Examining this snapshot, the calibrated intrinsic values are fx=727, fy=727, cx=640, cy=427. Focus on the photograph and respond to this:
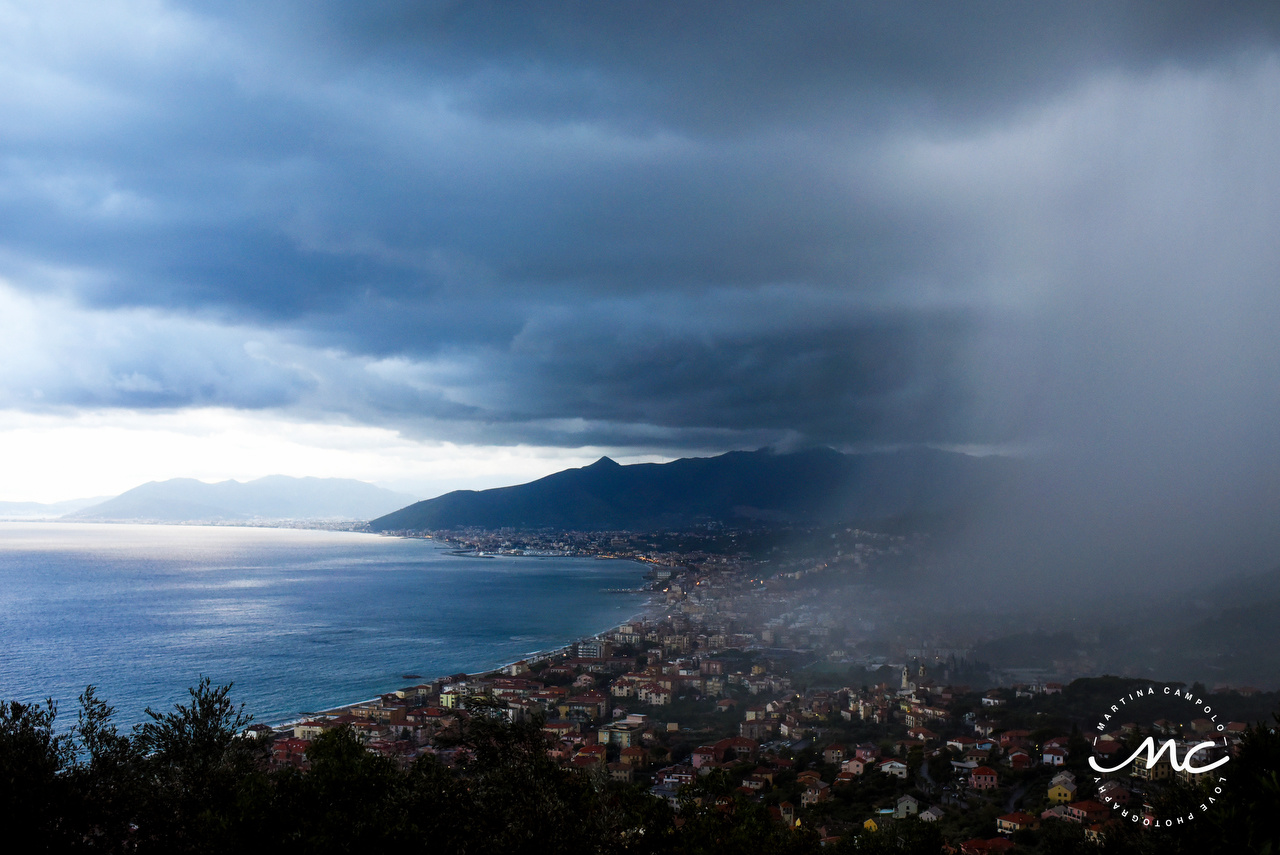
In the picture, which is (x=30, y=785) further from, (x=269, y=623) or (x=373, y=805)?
(x=269, y=623)

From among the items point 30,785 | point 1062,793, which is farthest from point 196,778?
point 1062,793

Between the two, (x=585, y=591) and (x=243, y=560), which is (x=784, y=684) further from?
(x=243, y=560)

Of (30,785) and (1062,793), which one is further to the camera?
(1062,793)

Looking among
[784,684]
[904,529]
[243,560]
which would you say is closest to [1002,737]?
[784,684]

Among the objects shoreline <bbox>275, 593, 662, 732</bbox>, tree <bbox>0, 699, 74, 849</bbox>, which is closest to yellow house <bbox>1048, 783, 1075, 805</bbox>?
tree <bbox>0, 699, 74, 849</bbox>

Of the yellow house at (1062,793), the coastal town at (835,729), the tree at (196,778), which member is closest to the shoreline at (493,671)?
the coastal town at (835,729)
